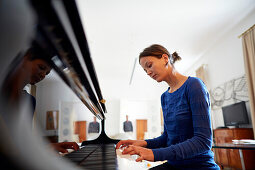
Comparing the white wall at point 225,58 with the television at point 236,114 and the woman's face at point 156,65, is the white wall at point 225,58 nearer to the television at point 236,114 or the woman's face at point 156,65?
the television at point 236,114

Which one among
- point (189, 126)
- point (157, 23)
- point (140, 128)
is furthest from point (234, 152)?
point (140, 128)

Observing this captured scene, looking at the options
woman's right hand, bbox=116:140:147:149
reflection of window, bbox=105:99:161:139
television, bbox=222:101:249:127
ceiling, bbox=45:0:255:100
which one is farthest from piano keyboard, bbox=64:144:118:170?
reflection of window, bbox=105:99:161:139

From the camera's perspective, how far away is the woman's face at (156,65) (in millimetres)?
1058

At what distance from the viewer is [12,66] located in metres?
0.24

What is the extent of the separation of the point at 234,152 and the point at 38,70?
4080 millimetres

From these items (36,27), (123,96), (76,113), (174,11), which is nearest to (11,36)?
(36,27)

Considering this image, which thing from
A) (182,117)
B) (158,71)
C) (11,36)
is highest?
(158,71)

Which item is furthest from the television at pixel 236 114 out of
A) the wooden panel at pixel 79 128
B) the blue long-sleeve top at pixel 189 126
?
the wooden panel at pixel 79 128

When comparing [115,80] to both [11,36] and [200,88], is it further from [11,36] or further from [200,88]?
[11,36]

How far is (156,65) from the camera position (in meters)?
1.06

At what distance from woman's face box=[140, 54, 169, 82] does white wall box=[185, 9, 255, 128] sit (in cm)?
348

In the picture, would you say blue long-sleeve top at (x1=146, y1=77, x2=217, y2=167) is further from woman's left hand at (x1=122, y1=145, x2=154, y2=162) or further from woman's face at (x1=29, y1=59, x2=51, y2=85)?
woman's face at (x1=29, y1=59, x2=51, y2=85)

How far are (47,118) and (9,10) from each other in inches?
8.8

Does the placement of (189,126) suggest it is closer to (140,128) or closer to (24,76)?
(24,76)
